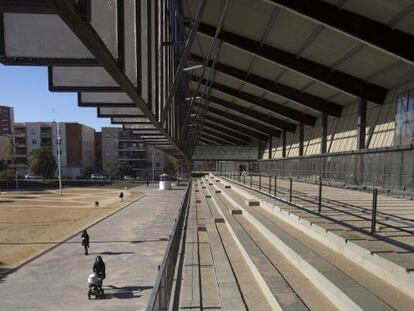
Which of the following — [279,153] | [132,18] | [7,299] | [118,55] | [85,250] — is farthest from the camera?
[279,153]

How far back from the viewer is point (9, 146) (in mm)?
100500

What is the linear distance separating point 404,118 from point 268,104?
628 inches

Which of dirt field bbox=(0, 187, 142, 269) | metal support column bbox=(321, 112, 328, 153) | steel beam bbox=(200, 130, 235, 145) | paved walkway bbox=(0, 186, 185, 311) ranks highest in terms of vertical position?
steel beam bbox=(200, 130, 235, 145)

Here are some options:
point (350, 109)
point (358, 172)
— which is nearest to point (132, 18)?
point (358, 172)

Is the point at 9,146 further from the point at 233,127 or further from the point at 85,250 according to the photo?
the point at 85,250

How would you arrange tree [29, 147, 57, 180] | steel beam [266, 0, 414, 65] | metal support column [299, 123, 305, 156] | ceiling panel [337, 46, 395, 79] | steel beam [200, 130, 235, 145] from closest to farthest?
steel beam [266, 0, 414, 65]
ceiling panel [337, 46, 395, 79]
metal support column [299, 123, 305, 156]
steel beam [200, 130, 235, 145]
tree [29, 147, 57, 180]

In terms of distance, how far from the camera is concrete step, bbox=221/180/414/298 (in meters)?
5.01

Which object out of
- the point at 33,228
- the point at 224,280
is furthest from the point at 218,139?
the point at 224,280

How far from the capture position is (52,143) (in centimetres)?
10738

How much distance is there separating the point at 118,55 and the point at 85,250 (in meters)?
18.0

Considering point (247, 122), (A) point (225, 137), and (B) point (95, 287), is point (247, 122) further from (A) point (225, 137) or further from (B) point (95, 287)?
(B) point (95, 287)

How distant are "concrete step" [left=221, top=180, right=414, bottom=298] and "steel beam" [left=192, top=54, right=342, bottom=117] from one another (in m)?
20.6

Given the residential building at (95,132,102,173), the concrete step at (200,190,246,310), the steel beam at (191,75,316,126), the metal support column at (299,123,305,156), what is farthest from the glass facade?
the residential building at (95,132,102,173)

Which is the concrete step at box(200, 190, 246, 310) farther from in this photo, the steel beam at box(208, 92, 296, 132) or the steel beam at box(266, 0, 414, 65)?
the steel beam at box(208, 92, 296, 132)
